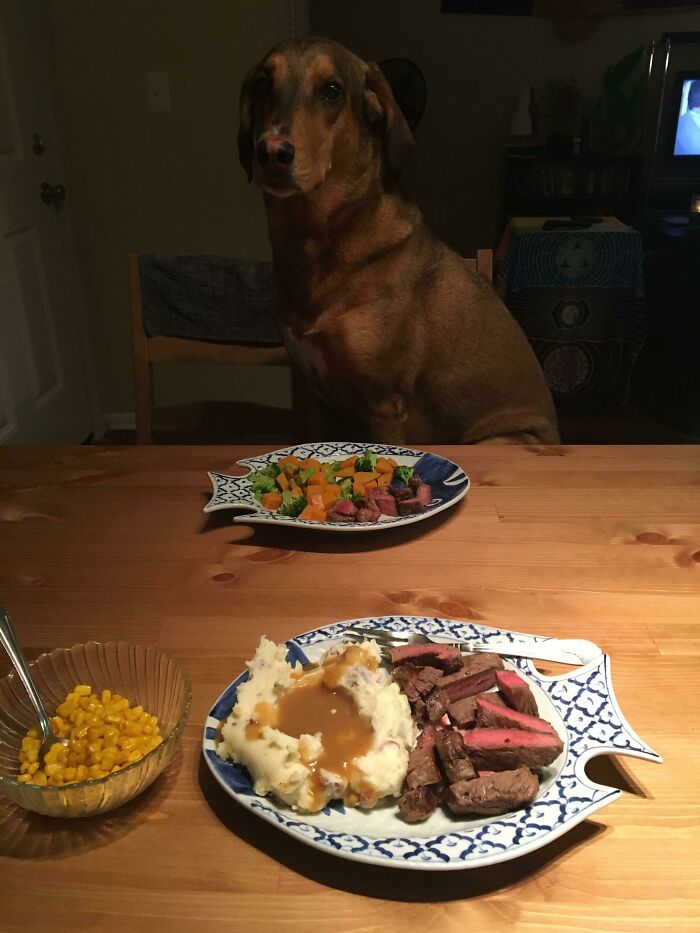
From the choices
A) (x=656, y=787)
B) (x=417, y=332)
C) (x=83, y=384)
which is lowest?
(x=83, y=384)

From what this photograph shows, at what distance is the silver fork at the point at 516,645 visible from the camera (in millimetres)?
795

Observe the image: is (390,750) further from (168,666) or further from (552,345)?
(552,345)

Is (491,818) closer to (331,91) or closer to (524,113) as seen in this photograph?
(331,91)

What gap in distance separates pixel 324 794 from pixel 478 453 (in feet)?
2.71

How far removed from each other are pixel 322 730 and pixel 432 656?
5.9 inches

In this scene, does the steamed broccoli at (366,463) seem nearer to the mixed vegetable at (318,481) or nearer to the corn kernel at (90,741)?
the mixed vegetable at (318,481)

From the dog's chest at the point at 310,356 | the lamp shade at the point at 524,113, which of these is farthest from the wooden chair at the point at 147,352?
the lamp shade at the point at 524,113

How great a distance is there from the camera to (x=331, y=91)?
5.09 feet

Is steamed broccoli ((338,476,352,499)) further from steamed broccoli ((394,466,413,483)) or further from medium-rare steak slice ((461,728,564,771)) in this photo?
medium-rare steak slice ((461,728,564,771))

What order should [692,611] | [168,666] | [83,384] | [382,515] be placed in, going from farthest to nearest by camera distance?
[83,384]
[382,515]
[692,611]
[168,666]

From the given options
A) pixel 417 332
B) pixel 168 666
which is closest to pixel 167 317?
pixel 417 332

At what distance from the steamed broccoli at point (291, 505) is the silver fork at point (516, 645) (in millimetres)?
304

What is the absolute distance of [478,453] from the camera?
1344 mm

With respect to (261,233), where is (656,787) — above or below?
below
